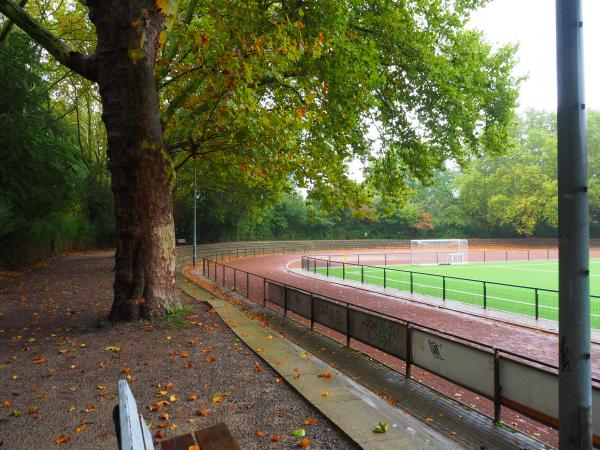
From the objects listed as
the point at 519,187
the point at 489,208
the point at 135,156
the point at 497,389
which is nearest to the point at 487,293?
the point at 497,389

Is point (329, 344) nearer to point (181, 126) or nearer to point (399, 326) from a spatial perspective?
point (399, 326)

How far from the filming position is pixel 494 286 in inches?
838

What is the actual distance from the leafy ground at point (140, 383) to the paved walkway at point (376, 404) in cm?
23

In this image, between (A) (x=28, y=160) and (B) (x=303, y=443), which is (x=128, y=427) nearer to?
(B) (x=303, y=443)

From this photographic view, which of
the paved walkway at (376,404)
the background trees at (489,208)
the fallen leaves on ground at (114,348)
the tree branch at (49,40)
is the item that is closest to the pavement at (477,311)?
the paved walkway at (376,404)

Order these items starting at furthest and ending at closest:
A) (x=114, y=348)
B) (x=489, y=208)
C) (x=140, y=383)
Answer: (x=489, y=208) < (x=114, y=348) < (x=140, y=383)

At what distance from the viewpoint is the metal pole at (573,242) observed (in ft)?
8.80

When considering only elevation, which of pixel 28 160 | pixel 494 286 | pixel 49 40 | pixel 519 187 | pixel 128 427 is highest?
pixel 519 187

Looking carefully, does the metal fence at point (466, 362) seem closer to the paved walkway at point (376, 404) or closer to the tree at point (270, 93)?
the paved walkway at point (376, 404)

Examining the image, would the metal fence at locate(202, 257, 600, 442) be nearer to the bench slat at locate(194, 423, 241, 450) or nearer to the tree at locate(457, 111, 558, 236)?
the bench slat at locate(194, 423, 241, 450)

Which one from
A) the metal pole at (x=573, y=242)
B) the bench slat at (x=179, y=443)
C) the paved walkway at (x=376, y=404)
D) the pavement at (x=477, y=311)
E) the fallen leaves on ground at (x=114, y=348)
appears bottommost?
the pavement at (x=477, y=311)

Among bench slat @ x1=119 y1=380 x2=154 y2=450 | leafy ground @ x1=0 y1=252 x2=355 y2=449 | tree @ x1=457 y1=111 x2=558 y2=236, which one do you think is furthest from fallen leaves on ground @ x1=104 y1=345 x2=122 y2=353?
tree @ x1=457 y1=111 x2=558 y2=236

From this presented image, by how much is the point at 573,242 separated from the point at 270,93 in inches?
607

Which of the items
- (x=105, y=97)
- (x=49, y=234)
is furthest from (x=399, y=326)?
(x=49, y=234)
